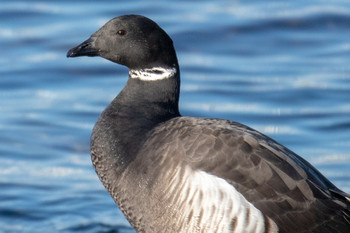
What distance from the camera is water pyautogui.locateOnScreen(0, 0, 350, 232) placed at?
8.61 meters

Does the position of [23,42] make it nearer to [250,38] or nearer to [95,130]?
[250,38]

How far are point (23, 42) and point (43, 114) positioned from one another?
2.19 metres

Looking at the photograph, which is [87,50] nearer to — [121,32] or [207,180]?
[121,32]

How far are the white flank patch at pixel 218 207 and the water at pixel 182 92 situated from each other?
2.50m

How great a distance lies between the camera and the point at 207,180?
554cm

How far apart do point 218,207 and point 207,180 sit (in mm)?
192

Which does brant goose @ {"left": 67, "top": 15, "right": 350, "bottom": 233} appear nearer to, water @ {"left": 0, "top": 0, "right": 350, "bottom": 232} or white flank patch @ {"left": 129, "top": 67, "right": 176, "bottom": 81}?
white flank patch @ {"left": 129, "top": 67, "right": 176, "bottom": 81}

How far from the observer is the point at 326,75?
35.8 feet

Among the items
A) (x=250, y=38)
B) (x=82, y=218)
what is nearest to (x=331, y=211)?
(x=82, y=218)

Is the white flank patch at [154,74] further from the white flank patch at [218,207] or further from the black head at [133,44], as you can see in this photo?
the white flank patch at [218,207]

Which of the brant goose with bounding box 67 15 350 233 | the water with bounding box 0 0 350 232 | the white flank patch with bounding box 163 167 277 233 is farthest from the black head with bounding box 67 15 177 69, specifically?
the water with bounding box 0 0 350 232

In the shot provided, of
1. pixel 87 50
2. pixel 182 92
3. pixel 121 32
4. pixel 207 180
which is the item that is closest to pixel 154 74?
pixel 121 32

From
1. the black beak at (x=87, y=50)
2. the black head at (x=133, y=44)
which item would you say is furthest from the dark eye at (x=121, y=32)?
the black beak at (x=87, y=50)

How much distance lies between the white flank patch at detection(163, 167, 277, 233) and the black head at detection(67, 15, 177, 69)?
1.12m
